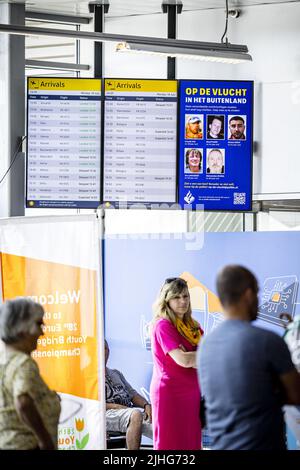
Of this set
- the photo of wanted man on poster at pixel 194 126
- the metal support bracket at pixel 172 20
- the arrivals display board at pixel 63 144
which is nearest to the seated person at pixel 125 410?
the arrivals display board at pixel 63 144

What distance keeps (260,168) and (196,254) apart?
64 cm

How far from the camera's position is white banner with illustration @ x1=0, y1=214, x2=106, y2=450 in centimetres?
459

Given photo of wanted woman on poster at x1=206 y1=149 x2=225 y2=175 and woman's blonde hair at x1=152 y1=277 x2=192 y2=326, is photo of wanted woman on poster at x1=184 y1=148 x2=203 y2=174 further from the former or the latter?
woman's blonde hair at x1=152 y1=277 x2=192 y2=326

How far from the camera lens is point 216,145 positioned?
5.14m

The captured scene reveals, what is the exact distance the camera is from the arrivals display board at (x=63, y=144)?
5.24 metres

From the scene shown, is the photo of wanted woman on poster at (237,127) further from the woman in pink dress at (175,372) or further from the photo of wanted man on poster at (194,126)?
the woman in pink dress at (175,372)

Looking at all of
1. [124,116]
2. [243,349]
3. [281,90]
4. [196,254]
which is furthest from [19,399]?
[281,90]

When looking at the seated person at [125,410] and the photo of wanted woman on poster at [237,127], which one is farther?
the photo of wanted woman on poster at [237,127]

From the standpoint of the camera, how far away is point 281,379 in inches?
134

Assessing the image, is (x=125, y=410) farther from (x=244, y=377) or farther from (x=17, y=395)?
(x=244, y=377)

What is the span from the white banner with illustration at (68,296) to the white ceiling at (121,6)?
1342mm

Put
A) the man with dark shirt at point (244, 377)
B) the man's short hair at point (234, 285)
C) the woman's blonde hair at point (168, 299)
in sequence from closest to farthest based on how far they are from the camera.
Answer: the man with dark shirt at point (244, 377) < the man's short hair at point (234, 285) < the woman's blonde hair at point (168, 299)

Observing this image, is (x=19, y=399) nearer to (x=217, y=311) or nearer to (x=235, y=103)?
(x=217, y=311)

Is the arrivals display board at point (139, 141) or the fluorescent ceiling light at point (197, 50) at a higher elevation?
the fluorescent ceiling light at point (197, 50)
